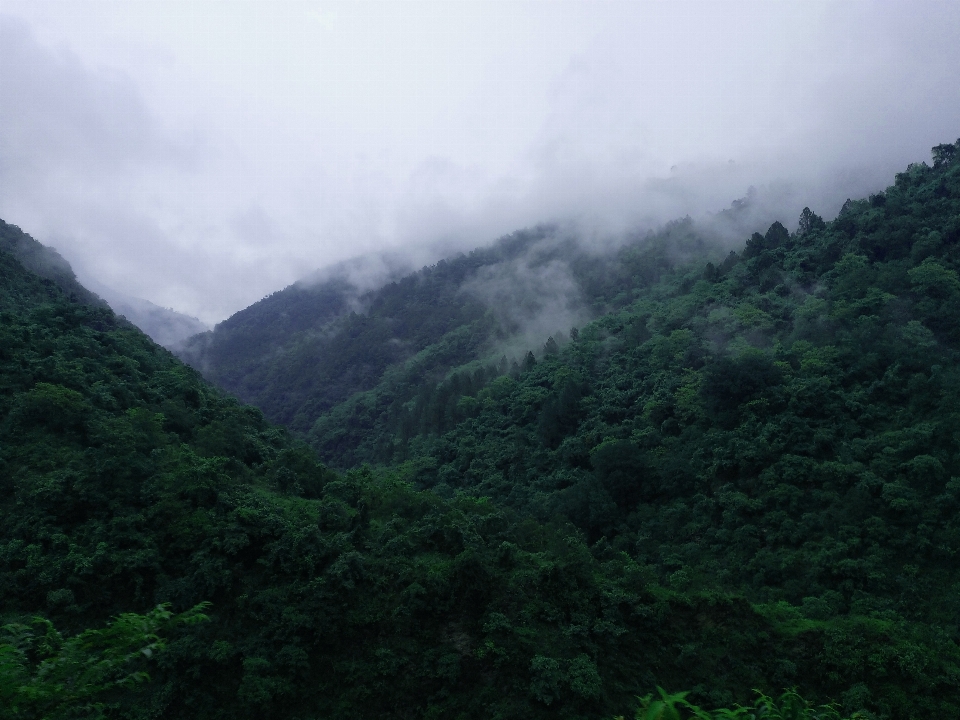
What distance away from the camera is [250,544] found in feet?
52.3

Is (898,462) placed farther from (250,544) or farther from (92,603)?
(92,603)

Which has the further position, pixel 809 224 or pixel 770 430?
pixel 809 224

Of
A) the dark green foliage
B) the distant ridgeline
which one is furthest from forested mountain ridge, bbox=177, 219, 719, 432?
the dark green foliage

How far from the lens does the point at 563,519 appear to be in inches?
1003

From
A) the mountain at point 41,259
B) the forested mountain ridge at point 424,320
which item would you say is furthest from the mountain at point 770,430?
the mountain at point 41,259

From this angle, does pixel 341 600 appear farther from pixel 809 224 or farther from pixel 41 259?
pixel 41 259

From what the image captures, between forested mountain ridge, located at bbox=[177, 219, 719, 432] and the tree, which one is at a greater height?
forested mountain ridge, located at bbox=[177, 219, 719, 432]

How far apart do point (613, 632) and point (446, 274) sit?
270 feet

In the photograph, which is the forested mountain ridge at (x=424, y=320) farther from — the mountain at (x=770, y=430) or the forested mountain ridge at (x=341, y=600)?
the forested mountain ridge at (x=341, y=600)

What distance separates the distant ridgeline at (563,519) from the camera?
13.6m

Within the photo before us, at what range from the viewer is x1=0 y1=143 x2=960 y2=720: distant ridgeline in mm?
13562

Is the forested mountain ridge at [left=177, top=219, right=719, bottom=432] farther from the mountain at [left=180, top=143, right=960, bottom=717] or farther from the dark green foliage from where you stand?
the dark green foliage

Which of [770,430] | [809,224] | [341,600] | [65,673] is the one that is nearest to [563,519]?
[770,430]

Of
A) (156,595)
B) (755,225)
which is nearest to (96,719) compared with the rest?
(156,595)
